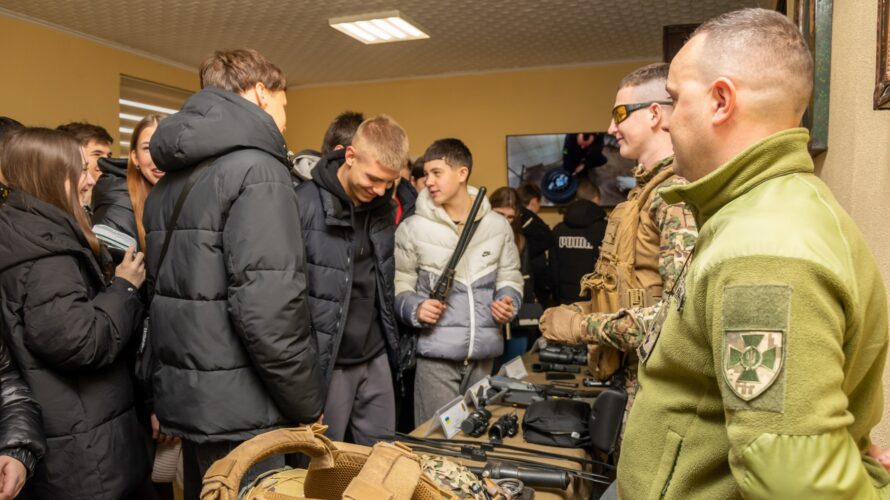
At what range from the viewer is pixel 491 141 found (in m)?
7.29

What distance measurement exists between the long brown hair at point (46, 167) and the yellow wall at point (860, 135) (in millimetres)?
2090

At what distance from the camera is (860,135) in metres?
1.47

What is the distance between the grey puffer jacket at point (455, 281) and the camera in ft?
9.24

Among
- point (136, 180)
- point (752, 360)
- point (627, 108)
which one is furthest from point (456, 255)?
point (752, 360)

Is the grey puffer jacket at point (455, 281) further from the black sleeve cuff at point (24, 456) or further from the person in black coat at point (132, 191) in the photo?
the black sleeve cuff at point (24, 456)

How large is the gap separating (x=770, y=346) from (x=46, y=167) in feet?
6.59

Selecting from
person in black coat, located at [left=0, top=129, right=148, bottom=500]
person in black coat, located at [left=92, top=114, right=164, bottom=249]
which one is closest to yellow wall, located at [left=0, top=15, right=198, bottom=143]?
person in black coat, located at [left=92, top=114, right=164, bottom=249]

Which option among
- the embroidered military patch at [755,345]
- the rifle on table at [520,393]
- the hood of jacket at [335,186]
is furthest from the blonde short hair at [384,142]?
the embroidered military patch at [755,345]

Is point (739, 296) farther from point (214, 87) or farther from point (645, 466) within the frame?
point (214, 87)

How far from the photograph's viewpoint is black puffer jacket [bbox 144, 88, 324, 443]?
173 cm

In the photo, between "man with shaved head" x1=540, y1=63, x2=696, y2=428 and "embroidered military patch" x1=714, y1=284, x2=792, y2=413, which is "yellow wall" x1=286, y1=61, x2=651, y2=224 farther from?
"embroidered military patch" x1=714, y1=284, x2=792, y2=413

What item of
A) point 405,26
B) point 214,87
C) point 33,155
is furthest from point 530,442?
point 405,26

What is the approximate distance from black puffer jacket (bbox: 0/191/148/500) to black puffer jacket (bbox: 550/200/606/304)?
11.8 ft

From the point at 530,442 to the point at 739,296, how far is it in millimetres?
1435
